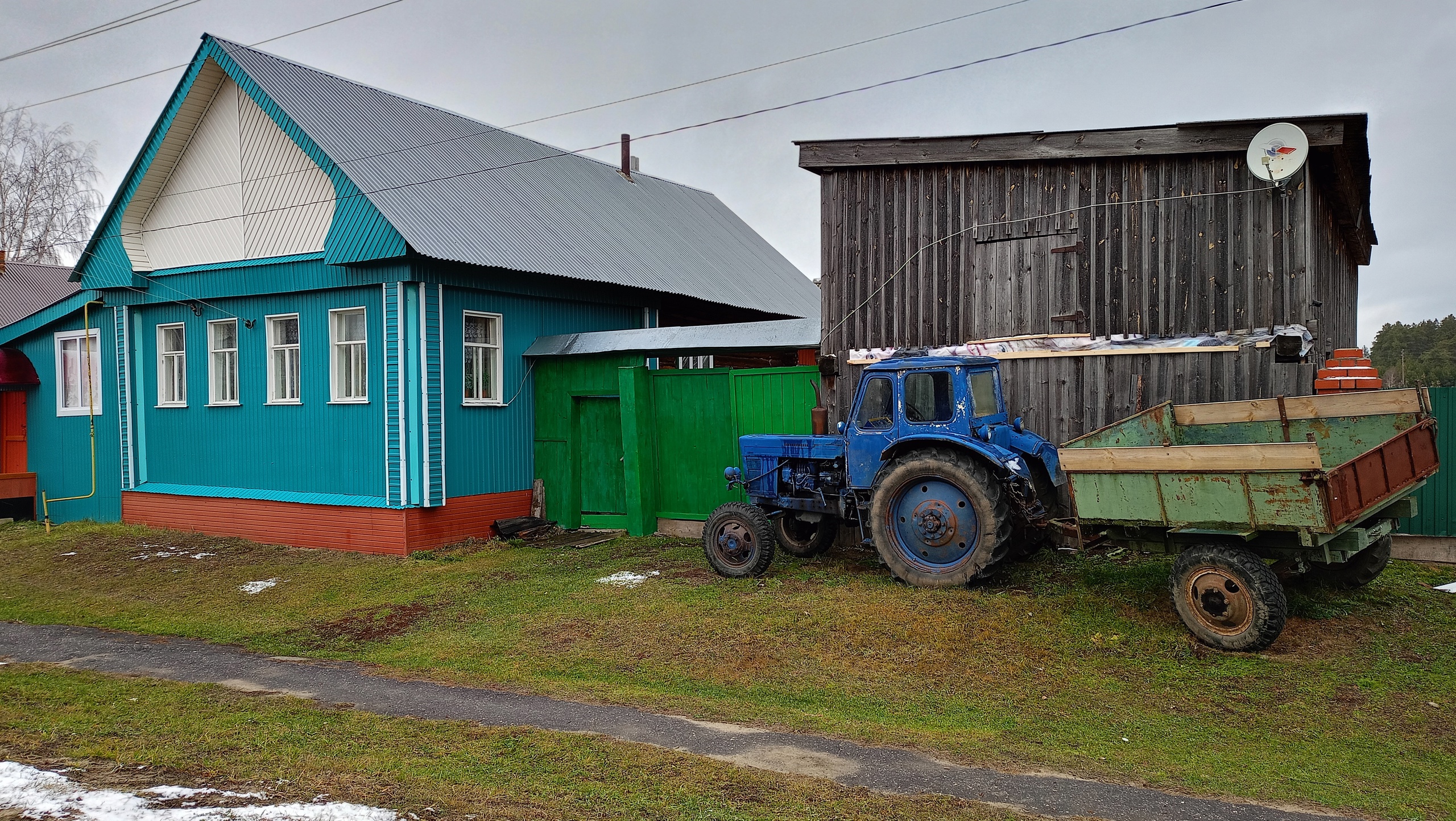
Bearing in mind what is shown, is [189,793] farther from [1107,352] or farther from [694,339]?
[694,339]

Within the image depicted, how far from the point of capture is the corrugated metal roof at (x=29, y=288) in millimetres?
24859

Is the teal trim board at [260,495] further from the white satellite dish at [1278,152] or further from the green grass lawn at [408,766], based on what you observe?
the white satellite dish at [1278,152]

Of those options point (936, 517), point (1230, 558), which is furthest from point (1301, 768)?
point (936, 517)

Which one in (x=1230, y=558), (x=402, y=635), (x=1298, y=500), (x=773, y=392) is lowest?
(x=402, y=635)

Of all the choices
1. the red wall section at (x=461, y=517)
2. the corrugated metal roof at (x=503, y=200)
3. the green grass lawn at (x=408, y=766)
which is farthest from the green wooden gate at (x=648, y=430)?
the green grass lawn at (x=408, y=766)

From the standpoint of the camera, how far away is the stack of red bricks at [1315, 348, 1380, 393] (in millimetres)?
9250

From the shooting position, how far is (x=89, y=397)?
1852cm

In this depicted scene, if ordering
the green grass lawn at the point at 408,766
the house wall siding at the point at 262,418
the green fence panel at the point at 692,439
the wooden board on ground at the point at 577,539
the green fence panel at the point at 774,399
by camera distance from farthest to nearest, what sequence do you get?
the house wall siding at the point at 262,418
the wooden board on ground at the point at 577,539
the green fence panel at the point at 692,439
the green fence panel at the point at 774,399
the green grass lawn at the point at 408,766

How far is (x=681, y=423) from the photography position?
45.9 ft

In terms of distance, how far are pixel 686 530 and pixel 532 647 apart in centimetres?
545

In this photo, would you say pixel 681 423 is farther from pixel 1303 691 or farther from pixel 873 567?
pixel 1303 691

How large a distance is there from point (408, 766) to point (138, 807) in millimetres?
1344

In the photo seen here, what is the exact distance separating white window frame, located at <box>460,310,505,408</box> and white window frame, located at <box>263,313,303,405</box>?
2.70 metres

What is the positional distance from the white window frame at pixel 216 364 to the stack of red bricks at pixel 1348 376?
15.3m
